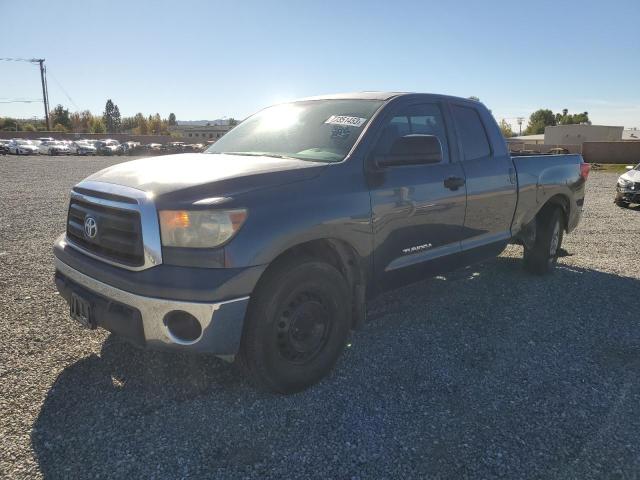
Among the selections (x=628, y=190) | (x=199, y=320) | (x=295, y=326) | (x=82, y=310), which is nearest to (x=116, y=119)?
(x=628, y=190)

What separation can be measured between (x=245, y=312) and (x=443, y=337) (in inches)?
78.5

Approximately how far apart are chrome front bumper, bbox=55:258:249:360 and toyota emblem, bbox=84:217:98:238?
16.4 inches

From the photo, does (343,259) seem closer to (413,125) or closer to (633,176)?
(413,125)

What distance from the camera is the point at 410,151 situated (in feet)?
11.0

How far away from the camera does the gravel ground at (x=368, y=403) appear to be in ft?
8.16

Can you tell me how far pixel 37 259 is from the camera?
6113 millimetres

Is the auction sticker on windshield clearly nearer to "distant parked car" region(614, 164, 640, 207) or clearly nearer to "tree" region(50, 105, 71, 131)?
"distant parked car" region(614, 164, 640, 207)

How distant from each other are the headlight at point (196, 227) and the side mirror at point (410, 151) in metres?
1.23

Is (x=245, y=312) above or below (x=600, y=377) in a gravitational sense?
above

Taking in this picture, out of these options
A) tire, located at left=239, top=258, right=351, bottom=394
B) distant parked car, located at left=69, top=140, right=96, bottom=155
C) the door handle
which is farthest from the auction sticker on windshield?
distant parked car, located at left=69, top=140, right=96, bottom=155

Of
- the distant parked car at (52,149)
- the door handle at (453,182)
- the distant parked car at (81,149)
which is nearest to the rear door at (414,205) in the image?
the door handle at (453,182)

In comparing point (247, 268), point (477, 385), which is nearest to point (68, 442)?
point (247, 268)

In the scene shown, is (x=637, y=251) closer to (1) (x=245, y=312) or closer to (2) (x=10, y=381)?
(1) (x=245, y=312)

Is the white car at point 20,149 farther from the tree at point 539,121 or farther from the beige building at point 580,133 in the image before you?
the tree at point 539,121
